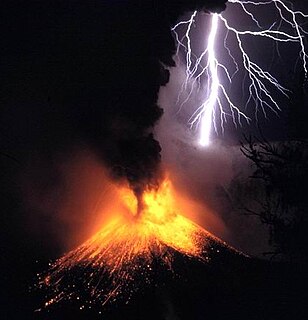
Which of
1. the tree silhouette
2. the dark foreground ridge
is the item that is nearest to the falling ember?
the dark foreground ridge

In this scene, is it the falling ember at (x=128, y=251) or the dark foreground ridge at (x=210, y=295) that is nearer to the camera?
the dark foreground ridge at (x=210, y=295)

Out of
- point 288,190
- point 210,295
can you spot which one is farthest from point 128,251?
point 288,190

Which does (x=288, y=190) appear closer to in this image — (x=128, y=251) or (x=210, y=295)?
(x=210, y=295)

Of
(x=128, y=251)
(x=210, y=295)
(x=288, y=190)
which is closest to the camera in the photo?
(x=288, y=190)

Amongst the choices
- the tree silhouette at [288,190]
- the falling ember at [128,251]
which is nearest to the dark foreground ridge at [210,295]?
the falling ember at [128,251]

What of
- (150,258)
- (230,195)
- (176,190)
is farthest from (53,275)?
(230,195)

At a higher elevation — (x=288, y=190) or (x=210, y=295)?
(x=210, y=295)

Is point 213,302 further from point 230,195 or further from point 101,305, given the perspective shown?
point 230,195

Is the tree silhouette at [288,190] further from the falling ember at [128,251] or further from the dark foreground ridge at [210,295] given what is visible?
the falling ember at [128,251]

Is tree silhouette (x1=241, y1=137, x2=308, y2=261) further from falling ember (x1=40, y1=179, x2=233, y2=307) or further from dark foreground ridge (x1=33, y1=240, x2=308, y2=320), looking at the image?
falling ember (x1=40, y1=179, x2=233, y2=307)
